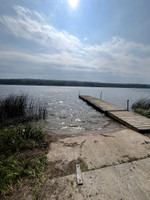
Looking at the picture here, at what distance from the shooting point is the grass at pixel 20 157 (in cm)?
199

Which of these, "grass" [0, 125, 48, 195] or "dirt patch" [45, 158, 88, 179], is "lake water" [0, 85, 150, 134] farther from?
"dirt patch" [45, 158, 88, 179]

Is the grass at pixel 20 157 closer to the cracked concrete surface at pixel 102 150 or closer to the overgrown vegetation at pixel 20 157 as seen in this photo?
the overgrown vegetation at pixel 20 157

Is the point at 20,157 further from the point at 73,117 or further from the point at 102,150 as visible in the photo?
the point at 73,117

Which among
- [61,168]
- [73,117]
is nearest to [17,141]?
[61,168]

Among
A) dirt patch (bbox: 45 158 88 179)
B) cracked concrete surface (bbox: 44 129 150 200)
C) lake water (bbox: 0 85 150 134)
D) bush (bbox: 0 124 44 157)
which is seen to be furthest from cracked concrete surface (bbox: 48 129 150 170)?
lake water (bbox: 0 85 150 134)

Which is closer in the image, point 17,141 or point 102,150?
point 102,150

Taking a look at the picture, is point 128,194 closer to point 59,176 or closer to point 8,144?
point 59,176

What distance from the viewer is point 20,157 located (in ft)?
8.70

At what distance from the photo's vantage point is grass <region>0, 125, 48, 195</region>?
1.99 m

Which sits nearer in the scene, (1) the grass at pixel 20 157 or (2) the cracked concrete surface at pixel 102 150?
(1) the grass at pixel 20 157

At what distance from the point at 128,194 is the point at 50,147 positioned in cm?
233

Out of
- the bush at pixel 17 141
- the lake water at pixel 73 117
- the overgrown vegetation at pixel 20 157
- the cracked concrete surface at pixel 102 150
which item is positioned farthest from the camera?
the lake water at pixel 73 117

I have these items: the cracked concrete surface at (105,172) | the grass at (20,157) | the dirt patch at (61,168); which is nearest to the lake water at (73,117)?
the grass at (20,157)

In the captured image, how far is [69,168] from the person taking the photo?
2.29 meters
